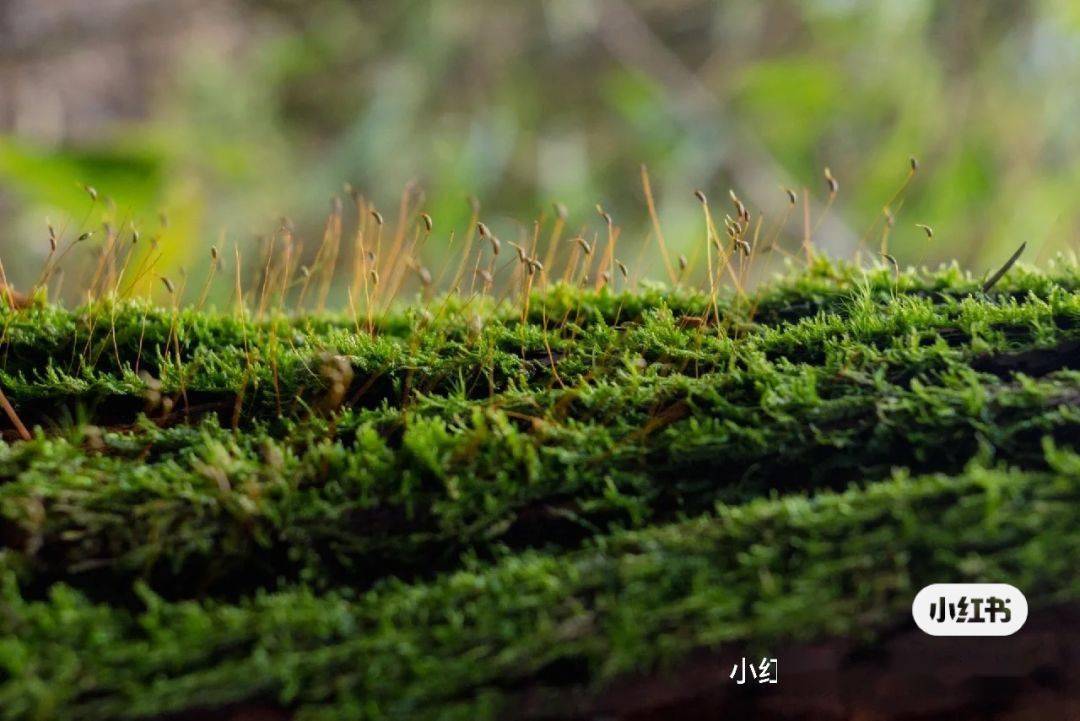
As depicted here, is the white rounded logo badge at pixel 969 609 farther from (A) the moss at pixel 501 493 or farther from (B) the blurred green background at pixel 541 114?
(B) the blurred green background at pixel 541 114

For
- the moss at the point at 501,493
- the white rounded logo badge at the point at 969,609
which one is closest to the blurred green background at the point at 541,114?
the moss at the point at 501,493

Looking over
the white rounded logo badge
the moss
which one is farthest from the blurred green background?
the white rounded logo badge

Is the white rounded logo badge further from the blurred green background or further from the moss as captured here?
the blurred green background

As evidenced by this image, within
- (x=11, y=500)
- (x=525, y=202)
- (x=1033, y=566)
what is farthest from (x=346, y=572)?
(x=525, y=202)

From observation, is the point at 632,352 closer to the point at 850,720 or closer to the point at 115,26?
the point at 850,720

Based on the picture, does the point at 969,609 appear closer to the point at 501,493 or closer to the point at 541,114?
the point at 501,493

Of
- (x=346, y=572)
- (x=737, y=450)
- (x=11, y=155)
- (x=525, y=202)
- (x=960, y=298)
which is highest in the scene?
(x=525, y=202)

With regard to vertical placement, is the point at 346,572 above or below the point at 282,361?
below

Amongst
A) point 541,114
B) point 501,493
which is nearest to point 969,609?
point 501,493
